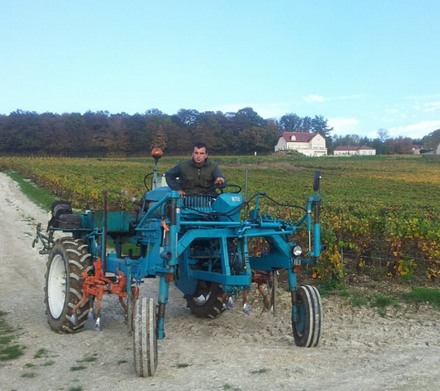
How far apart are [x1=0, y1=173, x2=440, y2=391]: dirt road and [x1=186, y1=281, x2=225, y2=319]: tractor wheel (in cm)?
13

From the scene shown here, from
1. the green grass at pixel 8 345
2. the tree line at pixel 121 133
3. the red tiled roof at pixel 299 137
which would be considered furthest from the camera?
the red tiled roof at pixel 299 137

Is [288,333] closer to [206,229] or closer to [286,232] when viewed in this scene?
[286,232]

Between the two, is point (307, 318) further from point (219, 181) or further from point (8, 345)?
point (8, 345)

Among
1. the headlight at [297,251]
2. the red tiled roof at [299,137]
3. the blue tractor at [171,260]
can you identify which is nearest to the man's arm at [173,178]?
the blue tractor at [171,260]

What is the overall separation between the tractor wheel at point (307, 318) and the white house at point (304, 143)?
402 ft

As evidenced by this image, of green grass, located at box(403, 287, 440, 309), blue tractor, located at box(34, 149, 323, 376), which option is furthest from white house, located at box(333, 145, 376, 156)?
blue tractor, located at box(34, 149, 323, 376)

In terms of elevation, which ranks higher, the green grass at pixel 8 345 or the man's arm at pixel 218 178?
the man's arm at pixel 218 178

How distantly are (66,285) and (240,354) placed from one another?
249 centimetres

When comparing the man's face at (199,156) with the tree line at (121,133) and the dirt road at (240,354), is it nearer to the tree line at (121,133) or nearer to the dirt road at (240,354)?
the dirt road at (240,354)

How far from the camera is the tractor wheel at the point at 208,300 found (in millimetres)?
8099

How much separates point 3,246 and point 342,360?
11.3 m

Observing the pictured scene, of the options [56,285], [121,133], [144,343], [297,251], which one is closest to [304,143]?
[121,133]

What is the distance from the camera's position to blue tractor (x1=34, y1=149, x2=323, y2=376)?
5.99m

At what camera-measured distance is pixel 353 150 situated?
146 m
